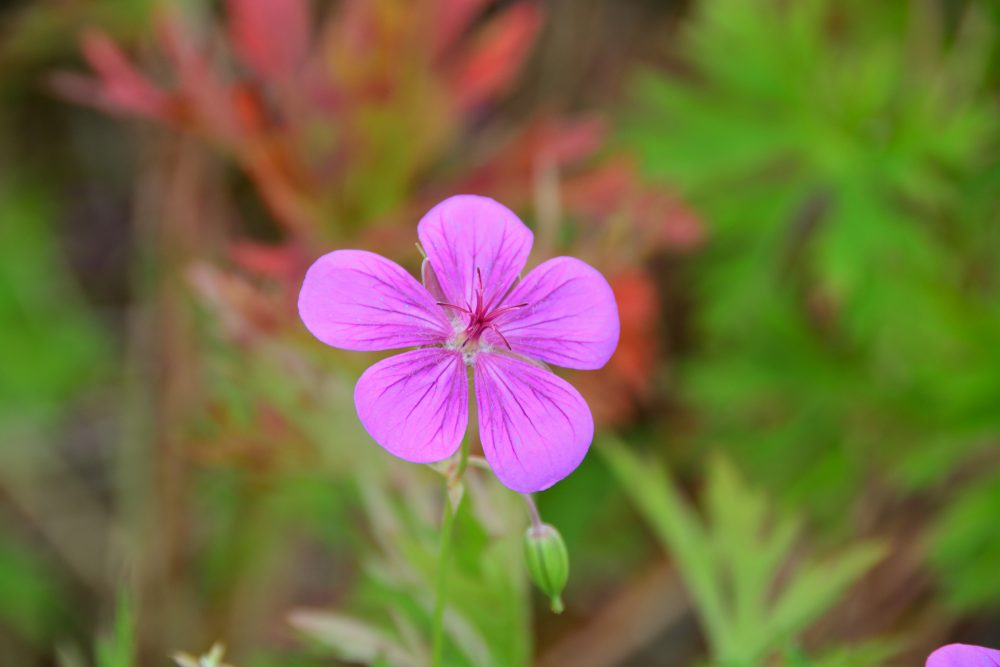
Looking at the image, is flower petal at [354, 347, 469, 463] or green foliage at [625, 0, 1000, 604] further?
→ green foliage at [625, 0, 1000, 604]

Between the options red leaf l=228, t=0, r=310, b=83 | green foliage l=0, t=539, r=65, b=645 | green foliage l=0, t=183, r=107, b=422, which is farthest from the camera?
green foliage l=0, t=183, r=107, b=422

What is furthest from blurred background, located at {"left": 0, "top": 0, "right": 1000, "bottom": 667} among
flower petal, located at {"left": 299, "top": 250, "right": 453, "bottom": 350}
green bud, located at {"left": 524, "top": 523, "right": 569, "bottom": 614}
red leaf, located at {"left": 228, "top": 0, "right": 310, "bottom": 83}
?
flower petal, located at {"left": 299, "top": 250, "right": 453, "bottom": 350}

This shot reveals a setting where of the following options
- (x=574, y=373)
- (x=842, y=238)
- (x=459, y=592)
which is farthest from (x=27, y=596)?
(x=842, y=238)

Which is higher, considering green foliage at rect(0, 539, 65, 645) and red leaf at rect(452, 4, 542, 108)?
red leaf at rect(452, 4, 542, 108)

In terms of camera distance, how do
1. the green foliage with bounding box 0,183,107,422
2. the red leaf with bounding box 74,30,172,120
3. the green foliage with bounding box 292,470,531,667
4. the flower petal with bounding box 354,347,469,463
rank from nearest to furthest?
the flower petal with bounding box 354,347,469,463 < the green foliage with bounding box 292,470,531,667 < the red leaf with bounding box 74,30,172,120 < the green foliage with bounding box 0,183,107,422

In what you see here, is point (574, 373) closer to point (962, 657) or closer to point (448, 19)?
point (448, 19)

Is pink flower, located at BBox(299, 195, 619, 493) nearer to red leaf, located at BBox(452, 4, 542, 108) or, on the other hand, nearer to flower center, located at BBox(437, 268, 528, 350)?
flower center, located at BBox(437, 268, 528, 350)

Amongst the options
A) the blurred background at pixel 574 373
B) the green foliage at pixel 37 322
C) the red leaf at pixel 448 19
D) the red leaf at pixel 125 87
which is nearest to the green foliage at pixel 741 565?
the blurred background at pixel 574 373
